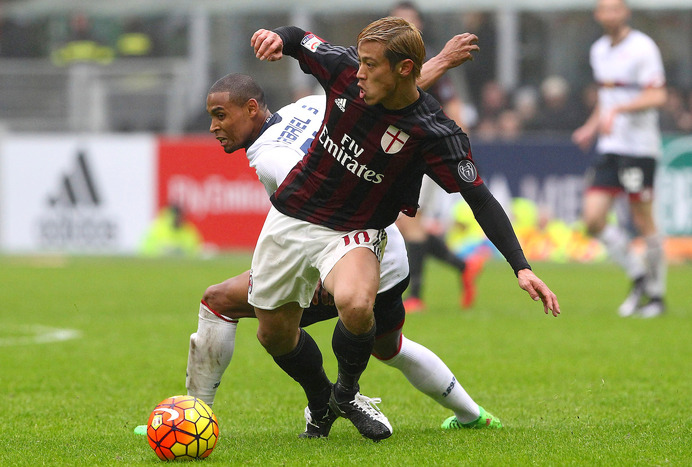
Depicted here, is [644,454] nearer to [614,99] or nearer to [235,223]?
[614,99]

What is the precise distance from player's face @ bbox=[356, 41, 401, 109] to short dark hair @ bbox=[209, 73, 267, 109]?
629mm

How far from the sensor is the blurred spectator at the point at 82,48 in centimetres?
2086

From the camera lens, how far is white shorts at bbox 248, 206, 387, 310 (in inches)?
178

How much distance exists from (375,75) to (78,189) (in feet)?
40.7

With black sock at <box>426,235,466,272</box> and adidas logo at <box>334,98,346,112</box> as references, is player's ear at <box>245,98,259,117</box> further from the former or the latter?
black sock at <box>426,235,466,272</box>

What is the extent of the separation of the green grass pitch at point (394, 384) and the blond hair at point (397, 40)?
4.94 ft

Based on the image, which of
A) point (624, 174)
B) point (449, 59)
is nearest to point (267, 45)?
point (449, 59)

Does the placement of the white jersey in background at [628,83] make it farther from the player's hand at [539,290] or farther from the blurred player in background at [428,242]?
the player's hand at [539,290]

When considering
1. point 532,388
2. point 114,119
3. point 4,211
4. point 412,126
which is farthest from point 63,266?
point 412,126

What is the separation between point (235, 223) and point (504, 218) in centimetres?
1151

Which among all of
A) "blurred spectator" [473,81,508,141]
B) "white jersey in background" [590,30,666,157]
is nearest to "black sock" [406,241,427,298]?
"white jersey in background" [590,30,666,157]

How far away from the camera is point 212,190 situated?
51.8 feet

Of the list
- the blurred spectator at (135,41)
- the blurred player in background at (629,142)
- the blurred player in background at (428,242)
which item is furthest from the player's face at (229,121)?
the blurred spectator at (135,41)

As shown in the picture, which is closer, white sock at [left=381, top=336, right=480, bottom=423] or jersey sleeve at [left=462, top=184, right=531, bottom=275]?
jersey sleeve at [left=462, top=184, right=531, bottom=275]
